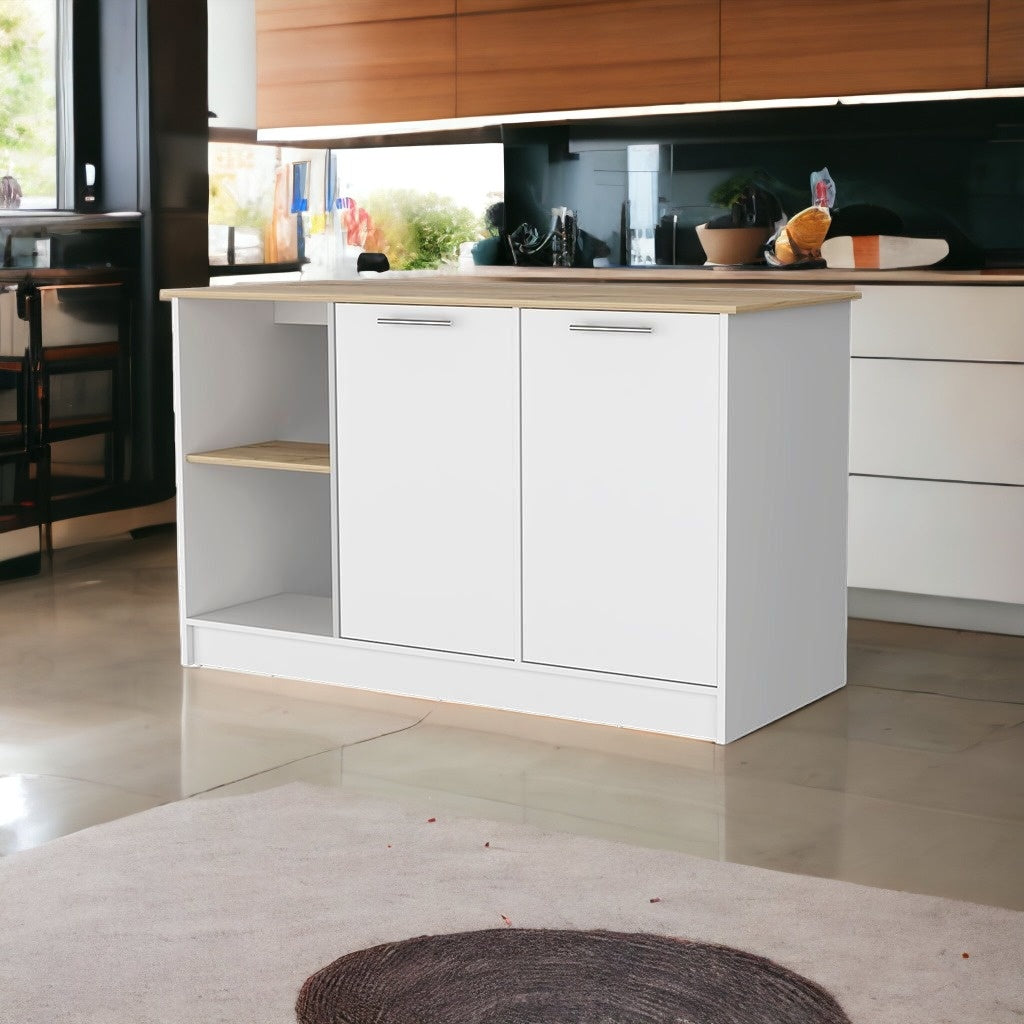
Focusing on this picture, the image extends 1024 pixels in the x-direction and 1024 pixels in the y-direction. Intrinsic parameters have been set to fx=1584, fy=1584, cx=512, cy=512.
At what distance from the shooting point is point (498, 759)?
10.9 feet

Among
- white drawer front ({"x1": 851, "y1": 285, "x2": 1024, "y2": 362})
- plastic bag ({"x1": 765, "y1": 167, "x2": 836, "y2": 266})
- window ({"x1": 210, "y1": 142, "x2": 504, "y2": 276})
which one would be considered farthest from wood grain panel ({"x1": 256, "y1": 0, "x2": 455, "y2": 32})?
white drawer front ({"x1": 851, "y1": 285, "x2": 1024, "y2": 362})

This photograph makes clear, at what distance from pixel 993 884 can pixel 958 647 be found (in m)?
1.84

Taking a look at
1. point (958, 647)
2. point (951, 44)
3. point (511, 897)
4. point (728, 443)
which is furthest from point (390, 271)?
point (511, 897)

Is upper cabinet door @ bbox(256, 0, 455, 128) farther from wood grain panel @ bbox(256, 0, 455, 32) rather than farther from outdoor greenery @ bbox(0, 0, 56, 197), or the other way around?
outdoor greenery @ bbox(0, 0, 56, 197)

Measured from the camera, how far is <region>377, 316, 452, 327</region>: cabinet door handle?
11.8 ft

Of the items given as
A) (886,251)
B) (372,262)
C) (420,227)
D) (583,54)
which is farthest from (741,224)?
(420,227)

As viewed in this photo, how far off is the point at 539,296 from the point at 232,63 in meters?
3.31

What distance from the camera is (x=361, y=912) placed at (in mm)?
2471

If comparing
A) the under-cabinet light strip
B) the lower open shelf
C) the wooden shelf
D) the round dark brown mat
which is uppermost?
the under-cabinet light strip

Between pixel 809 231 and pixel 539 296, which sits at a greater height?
pixel 809 231

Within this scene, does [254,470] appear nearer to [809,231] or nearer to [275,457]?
[275,457]

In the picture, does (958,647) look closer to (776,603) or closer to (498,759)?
(776,603)

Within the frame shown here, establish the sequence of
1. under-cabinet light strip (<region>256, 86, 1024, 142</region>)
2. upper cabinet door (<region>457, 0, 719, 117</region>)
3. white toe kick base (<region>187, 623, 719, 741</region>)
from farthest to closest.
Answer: upper cabinet door (<region>457, 0, 719, 117</region>) < under-cabinet light strip (<region>256, 86, 1024, 142</region>) < white toe kick base (<region>187, 623, 719, 741</region>)

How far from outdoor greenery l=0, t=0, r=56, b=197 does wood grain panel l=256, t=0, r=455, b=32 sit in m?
0.88
